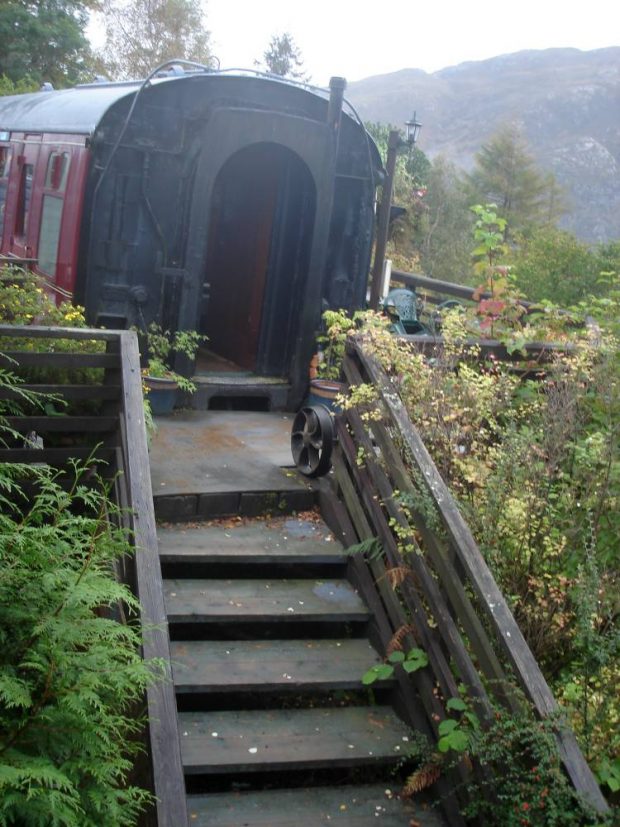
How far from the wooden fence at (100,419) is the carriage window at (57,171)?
306 cm

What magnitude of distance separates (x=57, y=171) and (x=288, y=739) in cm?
653

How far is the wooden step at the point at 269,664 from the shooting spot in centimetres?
522

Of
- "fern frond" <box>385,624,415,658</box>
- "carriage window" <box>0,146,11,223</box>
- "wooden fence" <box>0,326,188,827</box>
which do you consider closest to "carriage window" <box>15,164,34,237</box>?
"carriage window" <box>0,146,11,223</box>

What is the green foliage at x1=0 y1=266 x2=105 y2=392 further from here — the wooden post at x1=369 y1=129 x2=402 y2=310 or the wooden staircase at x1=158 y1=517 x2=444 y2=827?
the wooden post at x1=369 y1=129 x2=402 y2=310

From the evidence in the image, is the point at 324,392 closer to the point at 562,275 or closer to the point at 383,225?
the point at 383,225

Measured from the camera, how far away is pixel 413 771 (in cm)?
515

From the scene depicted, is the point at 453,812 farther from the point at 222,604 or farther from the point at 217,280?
the point at 217,280

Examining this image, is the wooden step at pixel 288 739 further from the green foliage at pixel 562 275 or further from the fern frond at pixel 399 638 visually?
the green foliage at pixel 562 275

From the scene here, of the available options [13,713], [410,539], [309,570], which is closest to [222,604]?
[309,570]

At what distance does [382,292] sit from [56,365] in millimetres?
7005

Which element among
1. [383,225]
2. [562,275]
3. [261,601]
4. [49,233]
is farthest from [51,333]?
[562,275]

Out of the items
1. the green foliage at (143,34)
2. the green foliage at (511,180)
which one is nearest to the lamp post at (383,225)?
the green foliage at (143,34)

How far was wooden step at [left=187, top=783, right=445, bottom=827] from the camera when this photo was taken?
15.4 feet

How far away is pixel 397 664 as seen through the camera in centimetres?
554
